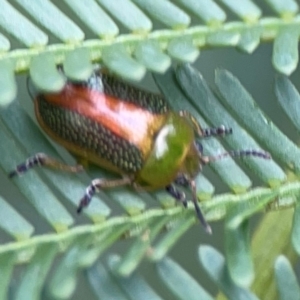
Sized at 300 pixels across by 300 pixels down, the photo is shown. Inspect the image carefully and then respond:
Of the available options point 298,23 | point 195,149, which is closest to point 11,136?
point 195,149

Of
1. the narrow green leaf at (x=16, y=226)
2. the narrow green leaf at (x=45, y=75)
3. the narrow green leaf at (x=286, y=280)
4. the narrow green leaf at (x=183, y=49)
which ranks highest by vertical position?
the narrow green leaf at (x=45, y=75)

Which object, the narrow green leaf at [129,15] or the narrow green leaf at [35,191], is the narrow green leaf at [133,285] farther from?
the narrow green leaf at [129,15]

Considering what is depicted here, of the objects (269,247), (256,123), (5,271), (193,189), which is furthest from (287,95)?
(5,271)

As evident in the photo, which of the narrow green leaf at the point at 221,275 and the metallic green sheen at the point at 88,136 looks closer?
the narrow green leaf at the point at 221,275

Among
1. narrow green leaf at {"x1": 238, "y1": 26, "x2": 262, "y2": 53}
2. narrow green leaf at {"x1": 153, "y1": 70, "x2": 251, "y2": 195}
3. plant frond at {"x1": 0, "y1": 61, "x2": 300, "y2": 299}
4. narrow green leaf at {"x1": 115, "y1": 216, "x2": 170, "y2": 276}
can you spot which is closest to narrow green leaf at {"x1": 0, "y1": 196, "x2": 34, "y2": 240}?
plant frond at {"x1": 0, "y1": 61, "x2": 300, "y2": 299}

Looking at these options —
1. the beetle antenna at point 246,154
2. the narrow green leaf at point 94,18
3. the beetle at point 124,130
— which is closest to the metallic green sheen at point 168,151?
the beetle at point 124,130

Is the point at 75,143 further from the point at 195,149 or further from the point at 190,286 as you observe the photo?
the point at 190,286
